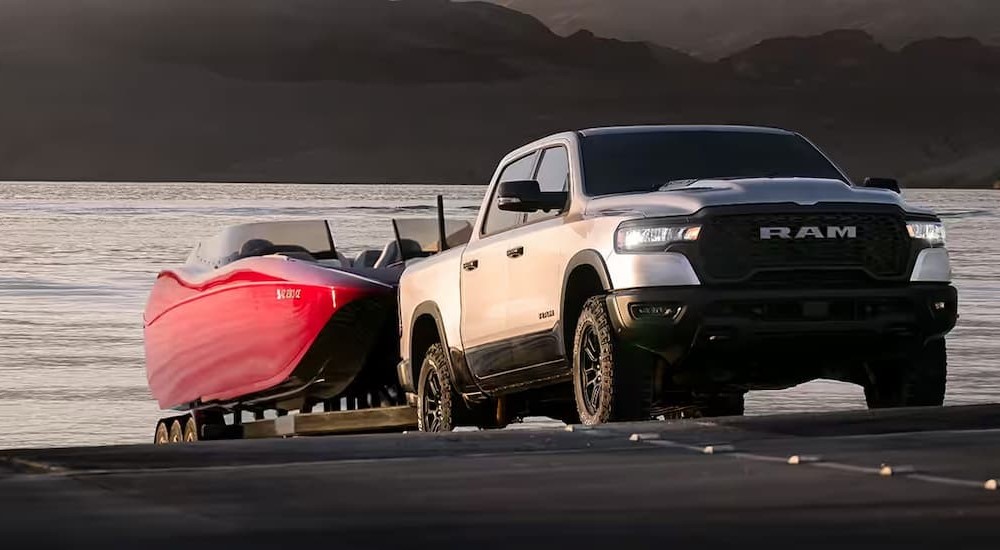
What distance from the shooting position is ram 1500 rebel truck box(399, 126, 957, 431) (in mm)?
11352

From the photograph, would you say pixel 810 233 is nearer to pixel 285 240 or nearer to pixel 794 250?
pixel 794 250

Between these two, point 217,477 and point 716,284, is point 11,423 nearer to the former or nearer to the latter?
point 716,284

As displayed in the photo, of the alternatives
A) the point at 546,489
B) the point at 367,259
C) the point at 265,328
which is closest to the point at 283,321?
the point at 265,328

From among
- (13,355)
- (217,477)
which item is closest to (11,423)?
(13,355)

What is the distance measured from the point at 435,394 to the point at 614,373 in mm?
2963

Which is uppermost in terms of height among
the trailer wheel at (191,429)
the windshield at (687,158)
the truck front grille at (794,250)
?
the windshield at (687,158)

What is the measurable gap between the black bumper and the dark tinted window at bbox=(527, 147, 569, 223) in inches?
55.7

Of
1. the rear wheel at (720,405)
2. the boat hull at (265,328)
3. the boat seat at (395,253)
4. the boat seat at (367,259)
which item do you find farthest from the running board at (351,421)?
the boat seat at (367,259)

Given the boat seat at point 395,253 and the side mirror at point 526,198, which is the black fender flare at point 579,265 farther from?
the boat seat at point 395,253

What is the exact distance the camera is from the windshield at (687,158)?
41.3ft

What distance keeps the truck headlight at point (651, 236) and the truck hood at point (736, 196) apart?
0.08m

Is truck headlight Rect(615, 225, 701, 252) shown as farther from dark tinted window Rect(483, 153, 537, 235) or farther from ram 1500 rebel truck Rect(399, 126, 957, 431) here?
dark tinted window Rect(483, 153, 537, 235)

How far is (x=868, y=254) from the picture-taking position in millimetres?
11641

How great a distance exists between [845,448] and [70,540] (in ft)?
13.6
